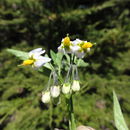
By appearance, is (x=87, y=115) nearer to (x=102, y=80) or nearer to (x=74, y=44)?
(x=102, y=80)

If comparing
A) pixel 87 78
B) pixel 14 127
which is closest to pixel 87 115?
pixel 87 78

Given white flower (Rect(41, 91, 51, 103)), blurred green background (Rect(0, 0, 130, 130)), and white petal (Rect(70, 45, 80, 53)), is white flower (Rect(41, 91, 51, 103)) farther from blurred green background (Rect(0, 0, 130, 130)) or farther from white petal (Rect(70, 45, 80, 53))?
blurred green background (Rect(0, 0, 130, 130))

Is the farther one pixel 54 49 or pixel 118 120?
pixel 54 49

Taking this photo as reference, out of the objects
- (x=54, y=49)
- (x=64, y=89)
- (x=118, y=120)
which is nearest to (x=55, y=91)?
(x=64, y=89)

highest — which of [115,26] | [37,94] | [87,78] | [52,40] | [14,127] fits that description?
[115,26]

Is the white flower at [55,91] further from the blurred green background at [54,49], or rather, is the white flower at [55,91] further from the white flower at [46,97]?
the blurred green background at [54,49]

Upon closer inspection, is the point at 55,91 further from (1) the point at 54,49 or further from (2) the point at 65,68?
(1) the point at 54,49

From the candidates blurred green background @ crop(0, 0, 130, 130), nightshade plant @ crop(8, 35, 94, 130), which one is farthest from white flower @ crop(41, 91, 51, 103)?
blurred green background @ crop(0, 0, 130, 130)

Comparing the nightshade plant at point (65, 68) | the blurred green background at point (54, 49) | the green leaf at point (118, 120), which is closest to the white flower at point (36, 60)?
the nightshade plant at point (65, 68)
